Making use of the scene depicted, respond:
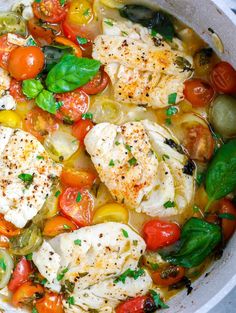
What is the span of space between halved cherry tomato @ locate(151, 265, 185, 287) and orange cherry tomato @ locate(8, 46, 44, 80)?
1.59 meters

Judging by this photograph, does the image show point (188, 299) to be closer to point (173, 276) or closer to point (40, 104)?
point (173, 276)

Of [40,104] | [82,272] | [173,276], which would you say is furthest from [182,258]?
[40,104]

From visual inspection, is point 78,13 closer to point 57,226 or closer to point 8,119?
point 8,119

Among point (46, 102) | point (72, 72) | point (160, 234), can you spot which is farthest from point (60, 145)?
point (160, 234)

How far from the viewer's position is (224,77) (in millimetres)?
4250

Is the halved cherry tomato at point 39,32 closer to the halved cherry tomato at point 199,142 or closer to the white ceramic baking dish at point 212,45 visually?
the white ceramic baking dish at point 212,45

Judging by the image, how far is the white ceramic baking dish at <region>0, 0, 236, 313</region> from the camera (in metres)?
3.79

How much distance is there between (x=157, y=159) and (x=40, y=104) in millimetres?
863

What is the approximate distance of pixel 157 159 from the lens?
4.22 meters

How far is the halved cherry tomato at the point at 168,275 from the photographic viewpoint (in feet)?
13.9

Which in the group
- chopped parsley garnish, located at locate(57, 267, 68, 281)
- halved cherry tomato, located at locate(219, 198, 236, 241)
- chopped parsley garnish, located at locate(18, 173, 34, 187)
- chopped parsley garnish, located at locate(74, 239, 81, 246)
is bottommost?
chopped parsley garnish, located at locate(57, 267, 68, 281)

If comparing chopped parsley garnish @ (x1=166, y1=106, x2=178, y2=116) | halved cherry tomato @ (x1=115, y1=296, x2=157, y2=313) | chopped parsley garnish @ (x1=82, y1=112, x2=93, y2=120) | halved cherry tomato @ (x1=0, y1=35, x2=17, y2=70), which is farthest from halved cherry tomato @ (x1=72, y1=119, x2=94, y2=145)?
halved cherry tomato @ (x1=115, y1=296, x2=157, y2=313)

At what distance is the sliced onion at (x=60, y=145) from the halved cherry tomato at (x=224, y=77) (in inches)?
41.3

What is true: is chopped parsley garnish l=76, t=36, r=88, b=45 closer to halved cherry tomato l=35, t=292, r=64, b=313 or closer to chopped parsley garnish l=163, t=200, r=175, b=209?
chopped parsley garnish l=163, t=200, r=175, b=209
